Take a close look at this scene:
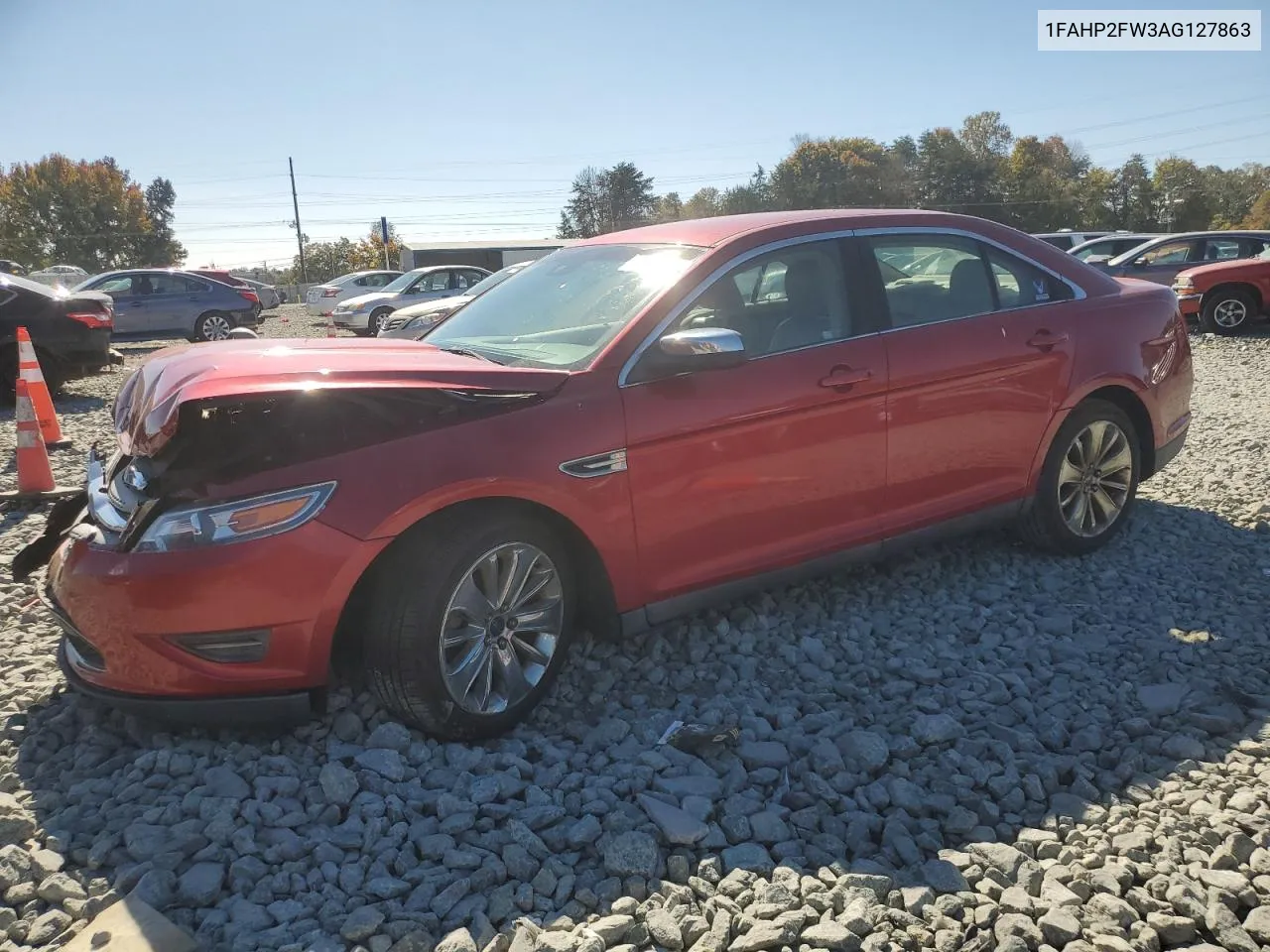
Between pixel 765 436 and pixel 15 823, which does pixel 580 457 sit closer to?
A: pixel 765 436

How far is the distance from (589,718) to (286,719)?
3.31ft

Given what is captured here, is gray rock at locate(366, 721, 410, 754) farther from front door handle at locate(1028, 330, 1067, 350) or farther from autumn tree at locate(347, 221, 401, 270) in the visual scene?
autumn tree at locate(347, 221, 401, 270)

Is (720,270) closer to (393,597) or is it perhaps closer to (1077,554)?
(393,597)

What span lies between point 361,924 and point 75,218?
289 ft

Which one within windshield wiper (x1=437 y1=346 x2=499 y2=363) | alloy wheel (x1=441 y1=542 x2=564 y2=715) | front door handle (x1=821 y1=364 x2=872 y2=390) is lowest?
alloy wheel (x1=441 y1=542 x2=564 y2=715)

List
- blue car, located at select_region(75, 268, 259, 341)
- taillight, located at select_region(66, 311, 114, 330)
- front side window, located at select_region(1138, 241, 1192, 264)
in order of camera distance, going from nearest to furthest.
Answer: taillight, located at select_region(66, 311, 114, 330) → front side window, located at select_region(1138, 241, 1192, 264) → blue car, located at select_region(75, 268, 259, 341)

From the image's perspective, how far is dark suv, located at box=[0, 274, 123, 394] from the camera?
1004cm

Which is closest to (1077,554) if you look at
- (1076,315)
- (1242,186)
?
(1076,315)

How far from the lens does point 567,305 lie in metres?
3.95

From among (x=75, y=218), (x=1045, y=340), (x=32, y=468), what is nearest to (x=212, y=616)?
(x=1045, y=340)

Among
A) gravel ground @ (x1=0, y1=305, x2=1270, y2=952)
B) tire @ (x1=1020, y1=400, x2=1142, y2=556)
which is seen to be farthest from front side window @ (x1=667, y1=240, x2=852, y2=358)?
tire @ (x1=1020, y1=400, x2=1142, y2=556)

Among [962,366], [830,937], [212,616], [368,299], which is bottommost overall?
[830,937]

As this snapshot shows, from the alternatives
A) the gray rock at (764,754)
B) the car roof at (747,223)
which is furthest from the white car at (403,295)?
the gray rock at (764,754)

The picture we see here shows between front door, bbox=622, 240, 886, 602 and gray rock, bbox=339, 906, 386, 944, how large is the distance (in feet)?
4.91
